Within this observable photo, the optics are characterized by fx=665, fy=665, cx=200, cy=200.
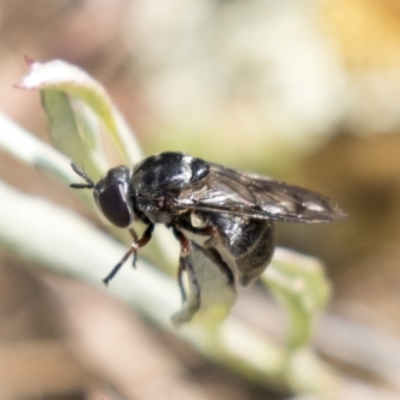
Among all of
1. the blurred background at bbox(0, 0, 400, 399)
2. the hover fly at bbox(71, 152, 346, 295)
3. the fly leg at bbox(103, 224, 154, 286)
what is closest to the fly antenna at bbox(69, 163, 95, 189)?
the hover fly at bbox(71, 152, 346, 295)

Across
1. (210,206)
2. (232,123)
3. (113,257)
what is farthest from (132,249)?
(232,123)

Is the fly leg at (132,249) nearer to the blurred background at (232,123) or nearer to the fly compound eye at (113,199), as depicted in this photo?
the fly compound eye at (113,199)

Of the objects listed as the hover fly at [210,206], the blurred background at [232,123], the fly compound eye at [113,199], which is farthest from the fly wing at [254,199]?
the blurred background at [232,123]

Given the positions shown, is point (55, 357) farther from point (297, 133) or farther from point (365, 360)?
point (297, 133)

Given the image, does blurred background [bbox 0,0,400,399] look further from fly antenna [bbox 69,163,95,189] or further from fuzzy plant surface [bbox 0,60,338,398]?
fly antenna [bbox 69,163,95,189]

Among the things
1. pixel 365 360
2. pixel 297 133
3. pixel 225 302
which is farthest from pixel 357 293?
pixel 225 302

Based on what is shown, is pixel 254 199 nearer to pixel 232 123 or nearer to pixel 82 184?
pixel 82 184

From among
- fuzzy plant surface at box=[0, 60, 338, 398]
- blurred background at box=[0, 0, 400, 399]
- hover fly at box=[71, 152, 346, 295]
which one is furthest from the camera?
blurred background at box=[0, 0, 400, 399]
